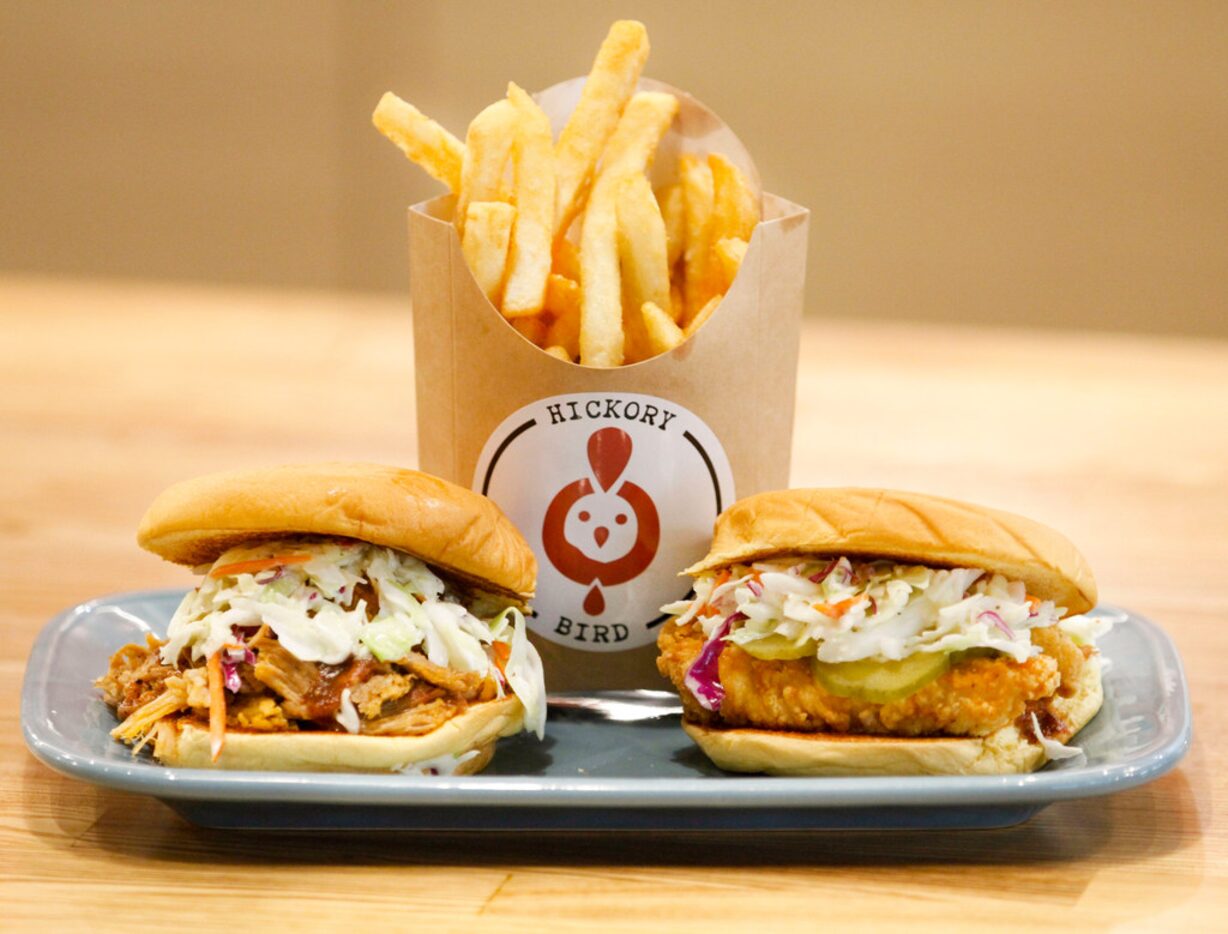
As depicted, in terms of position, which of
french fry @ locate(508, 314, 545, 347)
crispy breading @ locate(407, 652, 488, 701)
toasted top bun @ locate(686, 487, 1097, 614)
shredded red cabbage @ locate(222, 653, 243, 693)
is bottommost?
crispy breading @ locate(407, 652, 488, 701)

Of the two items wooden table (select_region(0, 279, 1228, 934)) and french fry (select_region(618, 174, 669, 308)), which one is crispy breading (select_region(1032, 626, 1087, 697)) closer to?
wooden table (select_region(0, 279, 1228, 934))

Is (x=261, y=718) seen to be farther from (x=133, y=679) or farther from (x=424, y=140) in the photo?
(x=424, y=140)

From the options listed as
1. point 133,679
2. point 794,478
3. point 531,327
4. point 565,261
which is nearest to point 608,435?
point 531,327

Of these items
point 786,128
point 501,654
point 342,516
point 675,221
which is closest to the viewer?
point 342,516

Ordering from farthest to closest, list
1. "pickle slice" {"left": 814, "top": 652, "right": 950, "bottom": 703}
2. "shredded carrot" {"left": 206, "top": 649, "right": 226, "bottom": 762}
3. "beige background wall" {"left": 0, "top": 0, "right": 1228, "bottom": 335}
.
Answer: "beige background wall" {"left": 0, "top": 0, "right": 1228, "bottom": 335}
"pickle slice" {"left": 814, "top": 652, "right": 950, "bottom": 703}
"shredded carrot" {"left": 206, "top": 649, "right": 226, "bottom": 762}

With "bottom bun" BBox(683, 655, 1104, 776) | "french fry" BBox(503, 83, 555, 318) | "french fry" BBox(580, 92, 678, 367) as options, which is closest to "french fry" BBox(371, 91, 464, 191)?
"french fry" BBox(503, 83, 555, 318)

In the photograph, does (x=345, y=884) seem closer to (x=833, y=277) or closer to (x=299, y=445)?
(x=299, y=445)

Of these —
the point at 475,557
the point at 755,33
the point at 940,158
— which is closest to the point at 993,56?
the point at 940,158
